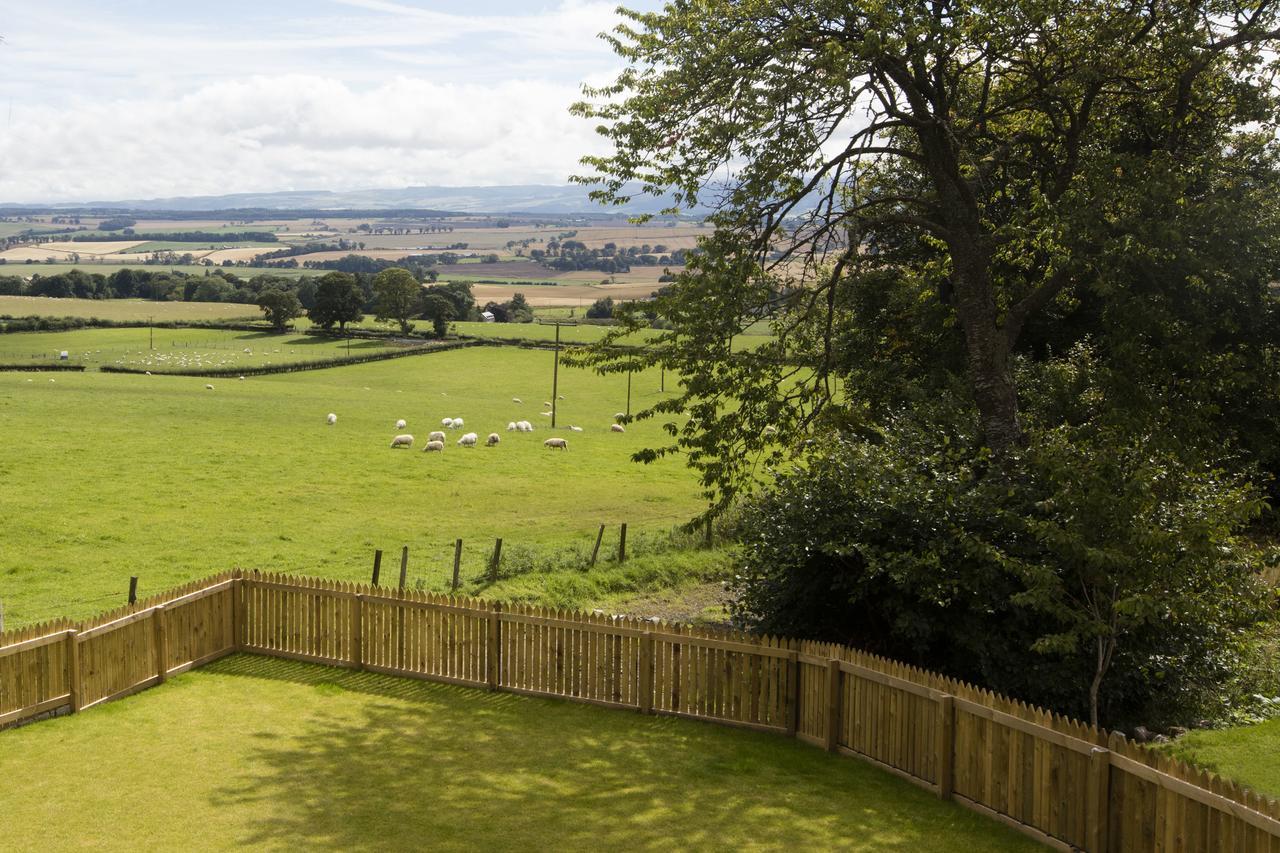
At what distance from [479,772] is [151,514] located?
2638cm

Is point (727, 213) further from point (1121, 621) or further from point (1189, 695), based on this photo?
point (1189, 695)

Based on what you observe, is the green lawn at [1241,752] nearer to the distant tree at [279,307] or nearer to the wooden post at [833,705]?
the wooden post at [833,705]

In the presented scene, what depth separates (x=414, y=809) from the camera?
45.2ft

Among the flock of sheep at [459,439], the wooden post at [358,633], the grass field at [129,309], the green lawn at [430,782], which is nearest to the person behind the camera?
the green lawn at [430,782]

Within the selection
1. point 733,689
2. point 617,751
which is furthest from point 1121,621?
point 617,751

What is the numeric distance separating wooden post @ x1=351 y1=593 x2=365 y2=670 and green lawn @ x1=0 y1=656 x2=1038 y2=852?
134 centimetres

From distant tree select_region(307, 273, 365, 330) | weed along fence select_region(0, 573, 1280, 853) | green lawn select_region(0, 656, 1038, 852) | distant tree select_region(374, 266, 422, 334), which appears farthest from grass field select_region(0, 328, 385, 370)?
green lawn select_region(0, 656, 1038, 852)

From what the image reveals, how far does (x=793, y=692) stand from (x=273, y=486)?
3213cm

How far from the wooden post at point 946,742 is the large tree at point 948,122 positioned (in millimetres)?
8660

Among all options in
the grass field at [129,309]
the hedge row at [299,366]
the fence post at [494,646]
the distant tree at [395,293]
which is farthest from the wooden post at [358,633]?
the grass field at [129,309]

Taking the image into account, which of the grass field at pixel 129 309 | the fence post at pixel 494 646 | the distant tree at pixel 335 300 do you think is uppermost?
the distant tree at pixel 335 300

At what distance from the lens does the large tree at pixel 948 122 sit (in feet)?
69.4

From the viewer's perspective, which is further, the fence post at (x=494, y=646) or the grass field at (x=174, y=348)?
the grass field at (x=174, y=348)

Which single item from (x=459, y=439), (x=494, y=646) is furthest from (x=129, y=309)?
(x=494, y=646)
